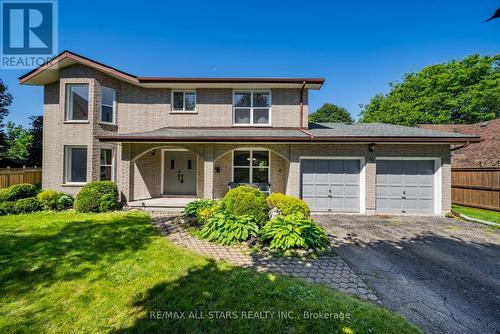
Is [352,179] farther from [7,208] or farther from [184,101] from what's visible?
[7,208]

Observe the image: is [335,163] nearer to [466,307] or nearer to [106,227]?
[466,307]

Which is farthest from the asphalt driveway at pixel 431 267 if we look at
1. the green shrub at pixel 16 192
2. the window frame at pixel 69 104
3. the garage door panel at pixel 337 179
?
the green shrub at pixel 16 192

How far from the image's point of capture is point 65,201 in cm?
989

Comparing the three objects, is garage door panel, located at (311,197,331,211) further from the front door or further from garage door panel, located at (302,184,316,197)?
the front door

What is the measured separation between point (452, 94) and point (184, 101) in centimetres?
3428

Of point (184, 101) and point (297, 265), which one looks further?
point (184, 101)

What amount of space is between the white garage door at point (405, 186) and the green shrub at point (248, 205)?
5.89 meters

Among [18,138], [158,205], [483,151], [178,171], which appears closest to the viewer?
[158,205]

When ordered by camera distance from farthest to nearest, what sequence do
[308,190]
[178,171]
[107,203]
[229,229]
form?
[178,171] < [308,190] < [107,203] < [229,229]

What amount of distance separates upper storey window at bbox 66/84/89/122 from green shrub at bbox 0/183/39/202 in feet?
11.9

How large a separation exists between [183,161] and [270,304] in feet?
31.9

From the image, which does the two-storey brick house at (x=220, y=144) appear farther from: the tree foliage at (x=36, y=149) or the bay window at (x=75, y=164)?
the tree foliage at (x=36, y=149)

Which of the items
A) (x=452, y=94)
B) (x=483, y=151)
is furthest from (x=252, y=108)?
(x=452, y=94)

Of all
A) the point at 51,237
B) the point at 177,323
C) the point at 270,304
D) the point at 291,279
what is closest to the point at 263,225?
the point at 291,279
